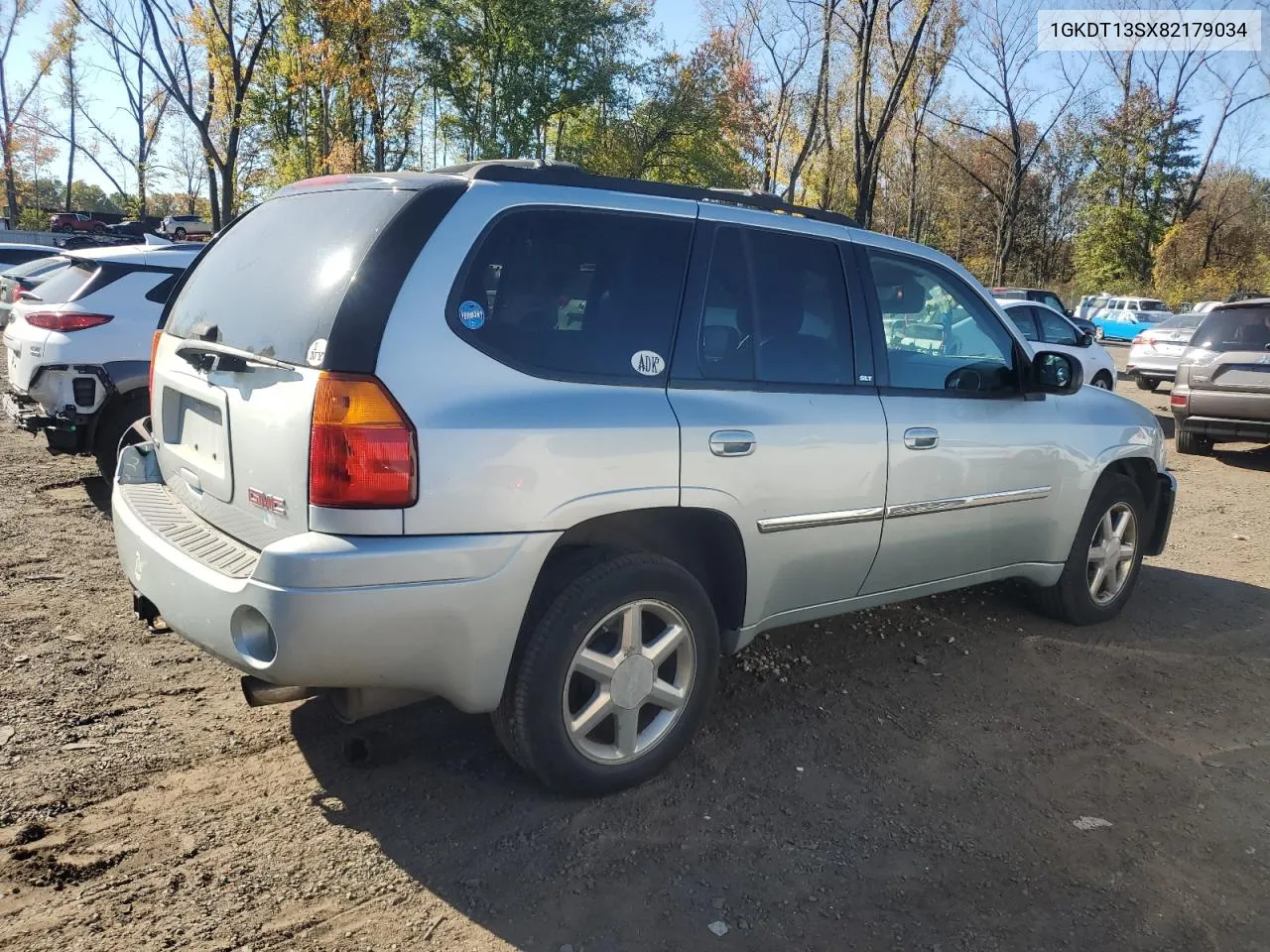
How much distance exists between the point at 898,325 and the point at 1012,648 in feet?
5.90

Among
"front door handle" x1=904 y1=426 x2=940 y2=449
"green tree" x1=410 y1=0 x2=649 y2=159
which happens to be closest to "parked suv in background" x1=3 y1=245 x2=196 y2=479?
"front door handle" x1=904 y1=426 x2=940 y2=449

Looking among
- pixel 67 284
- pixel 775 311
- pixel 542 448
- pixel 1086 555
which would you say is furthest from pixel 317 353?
pixel 67 284

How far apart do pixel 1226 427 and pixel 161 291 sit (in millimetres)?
10099

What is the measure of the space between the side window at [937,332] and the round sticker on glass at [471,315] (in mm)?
1791

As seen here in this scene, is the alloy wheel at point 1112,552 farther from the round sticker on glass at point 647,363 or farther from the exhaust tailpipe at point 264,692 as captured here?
the exhaust tailpipe at point 264,692

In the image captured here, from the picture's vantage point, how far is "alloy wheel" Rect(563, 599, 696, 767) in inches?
115

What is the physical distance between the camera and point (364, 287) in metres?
2.50

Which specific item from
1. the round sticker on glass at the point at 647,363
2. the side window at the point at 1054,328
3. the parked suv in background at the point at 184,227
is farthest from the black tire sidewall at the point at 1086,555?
the parked suv in background at the point at 184,227

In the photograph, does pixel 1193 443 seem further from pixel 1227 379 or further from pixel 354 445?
pixel 354 445

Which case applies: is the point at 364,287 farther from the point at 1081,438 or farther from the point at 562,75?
the point at 562,75

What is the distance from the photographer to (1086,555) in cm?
471

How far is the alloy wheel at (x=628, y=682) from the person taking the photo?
2.93m

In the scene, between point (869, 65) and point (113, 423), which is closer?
point (113, 423)

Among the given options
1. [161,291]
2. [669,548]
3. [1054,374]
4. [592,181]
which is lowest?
[669,548]
